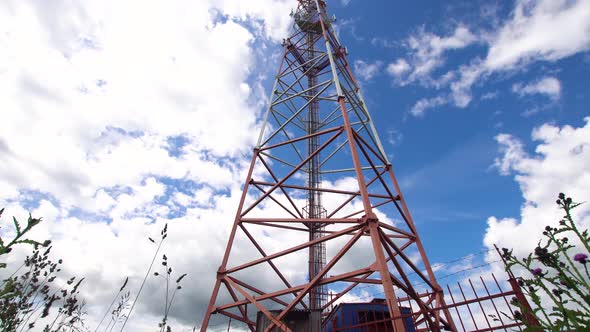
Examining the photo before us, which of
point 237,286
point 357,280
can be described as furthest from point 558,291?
point 237,286

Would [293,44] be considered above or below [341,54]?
above

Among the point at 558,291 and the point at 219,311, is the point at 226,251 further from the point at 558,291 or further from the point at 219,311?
the point at 558,291

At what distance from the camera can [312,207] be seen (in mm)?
10906

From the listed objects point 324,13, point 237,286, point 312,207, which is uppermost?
point 324,13

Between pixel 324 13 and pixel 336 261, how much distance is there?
1327 centimetres

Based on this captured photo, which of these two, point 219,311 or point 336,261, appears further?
point 219,311

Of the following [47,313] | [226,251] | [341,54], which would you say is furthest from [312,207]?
[47,313]

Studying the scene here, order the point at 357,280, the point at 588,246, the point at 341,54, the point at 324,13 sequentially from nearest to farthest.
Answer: the point at 588,246
the point at 357,280
the point at 341,54
the point at 324,13

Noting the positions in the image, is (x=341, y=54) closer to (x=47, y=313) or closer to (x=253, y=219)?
(x=253, y=219)

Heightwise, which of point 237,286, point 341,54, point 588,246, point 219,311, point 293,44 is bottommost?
point 588,246

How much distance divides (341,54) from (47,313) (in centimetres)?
1329

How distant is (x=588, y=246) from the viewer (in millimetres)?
2197

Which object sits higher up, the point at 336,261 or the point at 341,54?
the point at 341,54

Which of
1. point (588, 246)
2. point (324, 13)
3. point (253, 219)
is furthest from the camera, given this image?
point (324, 13)
